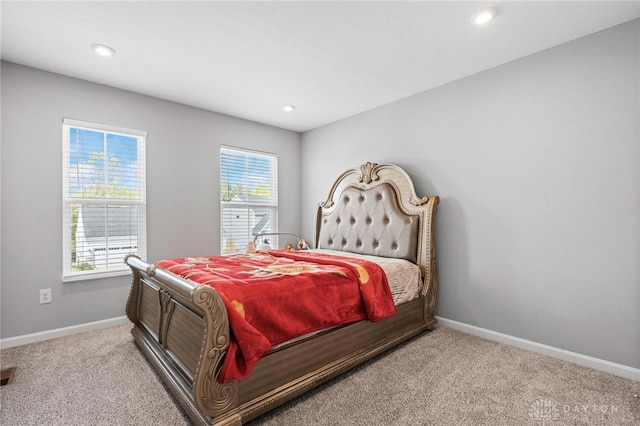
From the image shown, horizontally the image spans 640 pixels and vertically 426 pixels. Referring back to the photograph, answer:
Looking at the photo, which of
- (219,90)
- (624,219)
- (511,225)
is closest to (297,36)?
(219,90)

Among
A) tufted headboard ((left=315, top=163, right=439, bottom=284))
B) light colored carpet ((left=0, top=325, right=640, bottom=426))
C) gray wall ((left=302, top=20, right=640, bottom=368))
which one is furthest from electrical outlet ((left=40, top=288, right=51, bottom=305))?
gray wall ((left=302, top=20, right=640, bottom=368))

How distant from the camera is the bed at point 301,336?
1375 millimetres

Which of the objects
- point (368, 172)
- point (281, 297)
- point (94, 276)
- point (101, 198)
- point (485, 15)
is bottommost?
point (94, 276)

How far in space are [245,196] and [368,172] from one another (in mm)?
1673

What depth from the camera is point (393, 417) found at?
155 centimetres

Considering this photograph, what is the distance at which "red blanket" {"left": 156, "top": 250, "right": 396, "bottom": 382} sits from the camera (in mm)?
1418

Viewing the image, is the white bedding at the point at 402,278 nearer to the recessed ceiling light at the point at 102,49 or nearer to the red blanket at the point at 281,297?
the red blanket at the point at 281,297

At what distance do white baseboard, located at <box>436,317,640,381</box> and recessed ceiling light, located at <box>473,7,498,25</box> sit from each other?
2.38 m

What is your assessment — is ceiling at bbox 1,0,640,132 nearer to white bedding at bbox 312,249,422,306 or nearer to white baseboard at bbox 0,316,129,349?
white bedding at bbox 312,249,422,306

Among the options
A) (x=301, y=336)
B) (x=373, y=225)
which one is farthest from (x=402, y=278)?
(x=301, y=336)

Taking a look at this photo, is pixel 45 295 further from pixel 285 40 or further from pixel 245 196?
pixel 285 40

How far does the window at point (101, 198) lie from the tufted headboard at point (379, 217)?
2.09 m

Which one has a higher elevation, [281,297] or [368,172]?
[368,172]

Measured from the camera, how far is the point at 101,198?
2.90 m
